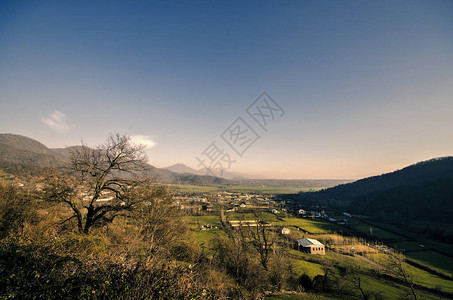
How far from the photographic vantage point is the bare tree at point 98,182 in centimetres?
1155

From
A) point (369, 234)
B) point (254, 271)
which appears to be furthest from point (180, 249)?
point (369, 234)

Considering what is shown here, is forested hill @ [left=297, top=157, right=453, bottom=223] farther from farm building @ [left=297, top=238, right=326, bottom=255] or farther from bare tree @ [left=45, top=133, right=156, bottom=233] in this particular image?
bare tree @ [left=45, top=133, right=156, bottom=233]

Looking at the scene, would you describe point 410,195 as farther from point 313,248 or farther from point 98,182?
point 98,182

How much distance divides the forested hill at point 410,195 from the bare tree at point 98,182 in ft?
350

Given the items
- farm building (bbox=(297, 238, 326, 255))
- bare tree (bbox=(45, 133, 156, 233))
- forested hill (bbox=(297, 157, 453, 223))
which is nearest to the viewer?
bare tree (bbox=(45, 133, 156, 233))

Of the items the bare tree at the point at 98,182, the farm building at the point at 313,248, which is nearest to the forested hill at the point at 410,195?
the farm building at the point at 313,248

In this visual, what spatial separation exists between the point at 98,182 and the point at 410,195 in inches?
5388

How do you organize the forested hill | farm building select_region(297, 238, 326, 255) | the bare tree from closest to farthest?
the bare tree, farm building select_region(297, 238, 326, 255), the forested hill

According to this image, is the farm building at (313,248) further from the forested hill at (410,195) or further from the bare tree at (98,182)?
the forested hill at (410,195)

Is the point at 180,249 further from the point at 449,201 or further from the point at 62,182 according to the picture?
the point at 449,201

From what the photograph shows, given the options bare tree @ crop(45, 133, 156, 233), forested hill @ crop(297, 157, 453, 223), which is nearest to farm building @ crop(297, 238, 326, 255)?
bare tree @ crop(45, 133, 156, 233)

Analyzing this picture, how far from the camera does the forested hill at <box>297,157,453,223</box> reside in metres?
75.9

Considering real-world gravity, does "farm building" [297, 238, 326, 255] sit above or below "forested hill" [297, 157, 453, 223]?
below

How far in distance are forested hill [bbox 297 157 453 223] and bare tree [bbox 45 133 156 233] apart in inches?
4203
